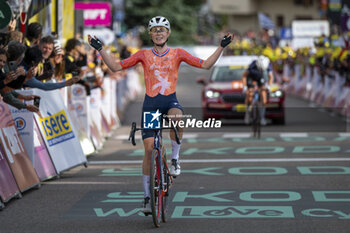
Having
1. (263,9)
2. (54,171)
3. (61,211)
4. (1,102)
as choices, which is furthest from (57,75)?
(263,9)

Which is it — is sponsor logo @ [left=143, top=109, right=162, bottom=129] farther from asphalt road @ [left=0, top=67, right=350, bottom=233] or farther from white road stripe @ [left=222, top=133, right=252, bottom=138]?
white road stripe @ [left=222, top=133, right=252, bottom=138]

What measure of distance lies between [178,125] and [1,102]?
8.84 ft

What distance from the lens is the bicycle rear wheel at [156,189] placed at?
30.9ft

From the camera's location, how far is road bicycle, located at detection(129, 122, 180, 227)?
9477mm

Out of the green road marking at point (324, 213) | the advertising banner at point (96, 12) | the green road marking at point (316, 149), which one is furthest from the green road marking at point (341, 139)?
the advertising banner at point (96, 12)

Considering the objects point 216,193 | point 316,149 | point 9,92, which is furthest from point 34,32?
point 316,149

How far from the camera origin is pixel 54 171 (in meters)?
13.9

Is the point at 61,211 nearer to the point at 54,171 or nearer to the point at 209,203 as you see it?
the point at 209,203

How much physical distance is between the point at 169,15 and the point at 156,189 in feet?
284

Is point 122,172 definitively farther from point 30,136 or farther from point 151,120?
point 151,120

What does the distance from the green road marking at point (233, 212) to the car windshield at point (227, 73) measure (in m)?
14.6

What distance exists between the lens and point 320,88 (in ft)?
114

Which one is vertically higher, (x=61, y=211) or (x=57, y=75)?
(x=57, y=75)

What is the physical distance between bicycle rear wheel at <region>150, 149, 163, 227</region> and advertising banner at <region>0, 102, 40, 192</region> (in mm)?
2617
